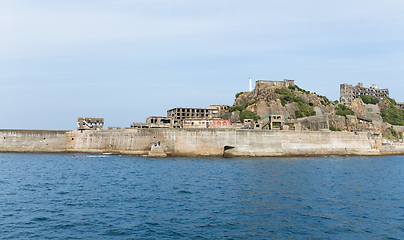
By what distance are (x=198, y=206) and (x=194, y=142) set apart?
4991cm

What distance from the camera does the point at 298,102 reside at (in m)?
132

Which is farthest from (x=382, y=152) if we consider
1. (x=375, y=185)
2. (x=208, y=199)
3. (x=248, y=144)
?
(x=208, y=199)

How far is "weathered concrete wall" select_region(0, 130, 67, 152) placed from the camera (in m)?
86.1

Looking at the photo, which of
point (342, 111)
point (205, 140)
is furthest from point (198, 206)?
point (342, 111)

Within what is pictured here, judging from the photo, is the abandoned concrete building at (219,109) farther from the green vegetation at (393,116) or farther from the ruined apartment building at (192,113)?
the green vegetation at (393,116)

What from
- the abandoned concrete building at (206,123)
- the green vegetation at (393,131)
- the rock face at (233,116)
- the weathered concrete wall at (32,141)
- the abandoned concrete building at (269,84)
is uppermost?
the abandoned concrete building at (269,84)

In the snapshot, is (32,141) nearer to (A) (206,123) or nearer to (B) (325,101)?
(A) (206,123)

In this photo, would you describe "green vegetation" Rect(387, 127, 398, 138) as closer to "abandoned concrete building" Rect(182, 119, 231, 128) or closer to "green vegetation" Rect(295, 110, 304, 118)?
"green vegetation" Rect(295, 110, 304, 118)

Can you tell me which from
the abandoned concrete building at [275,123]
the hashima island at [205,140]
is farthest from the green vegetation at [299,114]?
the abandoned concrete building at [275,123]

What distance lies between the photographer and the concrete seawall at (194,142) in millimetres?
79188

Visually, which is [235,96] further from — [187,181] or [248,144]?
[187,181]

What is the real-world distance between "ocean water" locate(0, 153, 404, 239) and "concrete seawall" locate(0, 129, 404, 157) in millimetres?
29581

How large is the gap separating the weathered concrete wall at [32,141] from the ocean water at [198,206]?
38.3 meters

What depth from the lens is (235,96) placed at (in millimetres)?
151000
